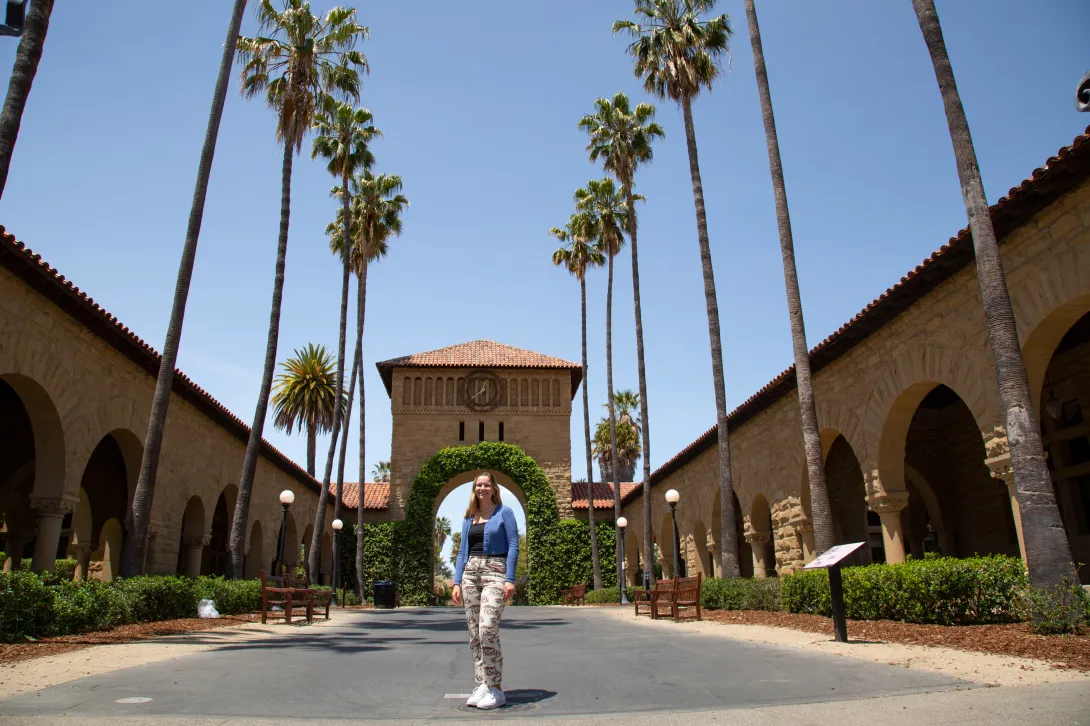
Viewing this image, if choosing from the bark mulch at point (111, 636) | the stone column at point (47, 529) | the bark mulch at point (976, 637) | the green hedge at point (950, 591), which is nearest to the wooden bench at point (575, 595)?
the bark mulch at point (111, 636)

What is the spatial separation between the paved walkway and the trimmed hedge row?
9.27 ft

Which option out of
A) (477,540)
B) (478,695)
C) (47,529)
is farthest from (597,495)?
(478,695)

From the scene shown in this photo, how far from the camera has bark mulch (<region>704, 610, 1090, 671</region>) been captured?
22.6ft

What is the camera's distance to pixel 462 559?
5.75m

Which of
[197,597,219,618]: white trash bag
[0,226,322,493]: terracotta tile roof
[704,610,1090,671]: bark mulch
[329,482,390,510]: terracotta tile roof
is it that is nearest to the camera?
[704,610,1090,671]: bark mulch

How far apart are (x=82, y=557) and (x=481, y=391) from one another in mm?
19768

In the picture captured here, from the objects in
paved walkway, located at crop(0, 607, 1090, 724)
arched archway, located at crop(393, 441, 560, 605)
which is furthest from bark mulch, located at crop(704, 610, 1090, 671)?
arched archway, located at crop(393, 441, 560, 605)

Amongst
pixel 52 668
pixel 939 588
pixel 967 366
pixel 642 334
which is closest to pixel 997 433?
pixel 967 366

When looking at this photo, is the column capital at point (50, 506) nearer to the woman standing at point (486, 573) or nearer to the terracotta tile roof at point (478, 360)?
the woman standing at point (486, 573)

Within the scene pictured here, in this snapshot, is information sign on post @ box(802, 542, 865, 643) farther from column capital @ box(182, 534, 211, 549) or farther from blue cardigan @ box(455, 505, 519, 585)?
column capital @ box(182, 534, 211, 549)

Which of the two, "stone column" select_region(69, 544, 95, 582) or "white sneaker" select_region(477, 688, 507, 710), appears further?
"stone column" select_region(69, 544, 95, 582)

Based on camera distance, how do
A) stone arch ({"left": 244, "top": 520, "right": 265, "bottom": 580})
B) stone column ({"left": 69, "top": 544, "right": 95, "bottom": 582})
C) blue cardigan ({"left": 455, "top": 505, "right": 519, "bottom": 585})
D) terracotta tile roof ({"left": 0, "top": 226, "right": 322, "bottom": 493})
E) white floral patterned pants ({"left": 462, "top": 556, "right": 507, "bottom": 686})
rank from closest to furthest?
1. white floral patterned pants ({"left": 462, "top": 556, "right": 507, "bottom": 686})
2. blue cardigan ({"left": 455, "top": 505, "right": 519, "bottom": 585})
3. terracotta tile roof ({"left": 0, "top": 226, "right": 322, "bottom": 493})
4. stone column ({"left": 69, "top": 544, "right": 95, "bottom": 582})
5. stone arch ({"left": 244, "top": 520, "right": 265, "bottom": 580})

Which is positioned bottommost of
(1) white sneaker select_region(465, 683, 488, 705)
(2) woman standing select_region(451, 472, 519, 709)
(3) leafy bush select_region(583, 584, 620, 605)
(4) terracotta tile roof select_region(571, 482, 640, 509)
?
(3) leafy bush select_region(583, 584, 620, 605)

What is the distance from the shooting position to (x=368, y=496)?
129 ft
